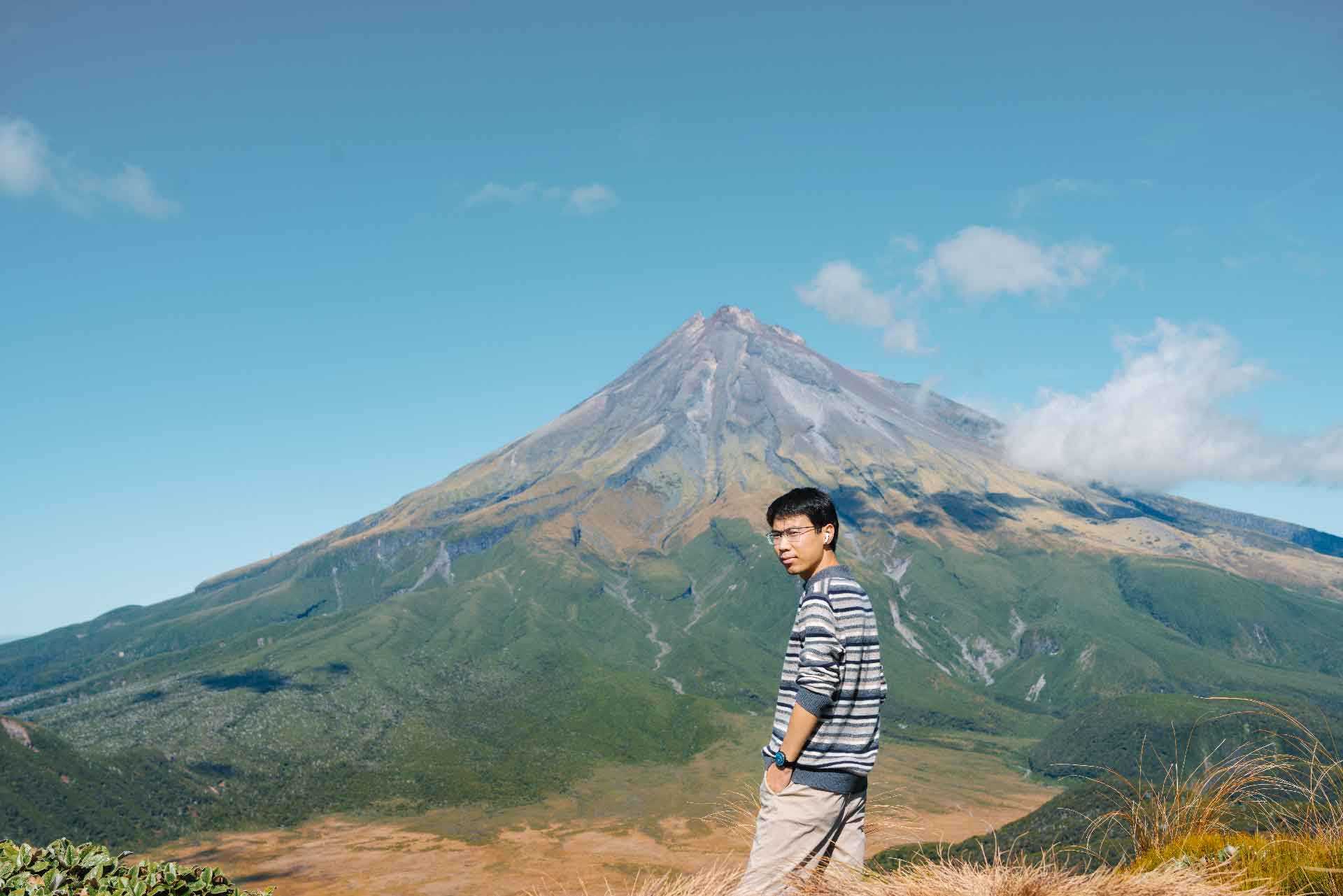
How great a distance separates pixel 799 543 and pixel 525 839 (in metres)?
162

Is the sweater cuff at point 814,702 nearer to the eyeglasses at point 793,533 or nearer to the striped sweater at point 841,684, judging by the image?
the striped sweater at point 841,684

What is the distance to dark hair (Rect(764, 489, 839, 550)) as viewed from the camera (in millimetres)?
5996

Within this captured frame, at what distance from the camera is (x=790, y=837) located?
5531mm

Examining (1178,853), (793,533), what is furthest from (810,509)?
(1178,853)

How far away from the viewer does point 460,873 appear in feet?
426

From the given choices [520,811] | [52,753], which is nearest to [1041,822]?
[520,811]

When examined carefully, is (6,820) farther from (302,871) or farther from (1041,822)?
(1041,822)

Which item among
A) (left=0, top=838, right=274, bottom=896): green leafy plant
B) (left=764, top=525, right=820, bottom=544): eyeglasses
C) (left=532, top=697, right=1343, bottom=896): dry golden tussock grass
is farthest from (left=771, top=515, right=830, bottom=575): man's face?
(left=0, top=838, right=274, bottom=896): green leafy plant

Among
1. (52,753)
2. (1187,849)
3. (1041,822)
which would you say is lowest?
(1041,822)

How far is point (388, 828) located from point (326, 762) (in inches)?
1629

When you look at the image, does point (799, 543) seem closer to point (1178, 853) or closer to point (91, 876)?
point (1178, 853)

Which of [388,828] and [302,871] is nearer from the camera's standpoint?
[302,871]

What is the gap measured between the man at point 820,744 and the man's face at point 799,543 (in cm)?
23

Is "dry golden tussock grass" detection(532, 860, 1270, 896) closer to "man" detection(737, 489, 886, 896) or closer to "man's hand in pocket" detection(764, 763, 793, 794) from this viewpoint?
"man" detection(737, 489, 886, 896)
